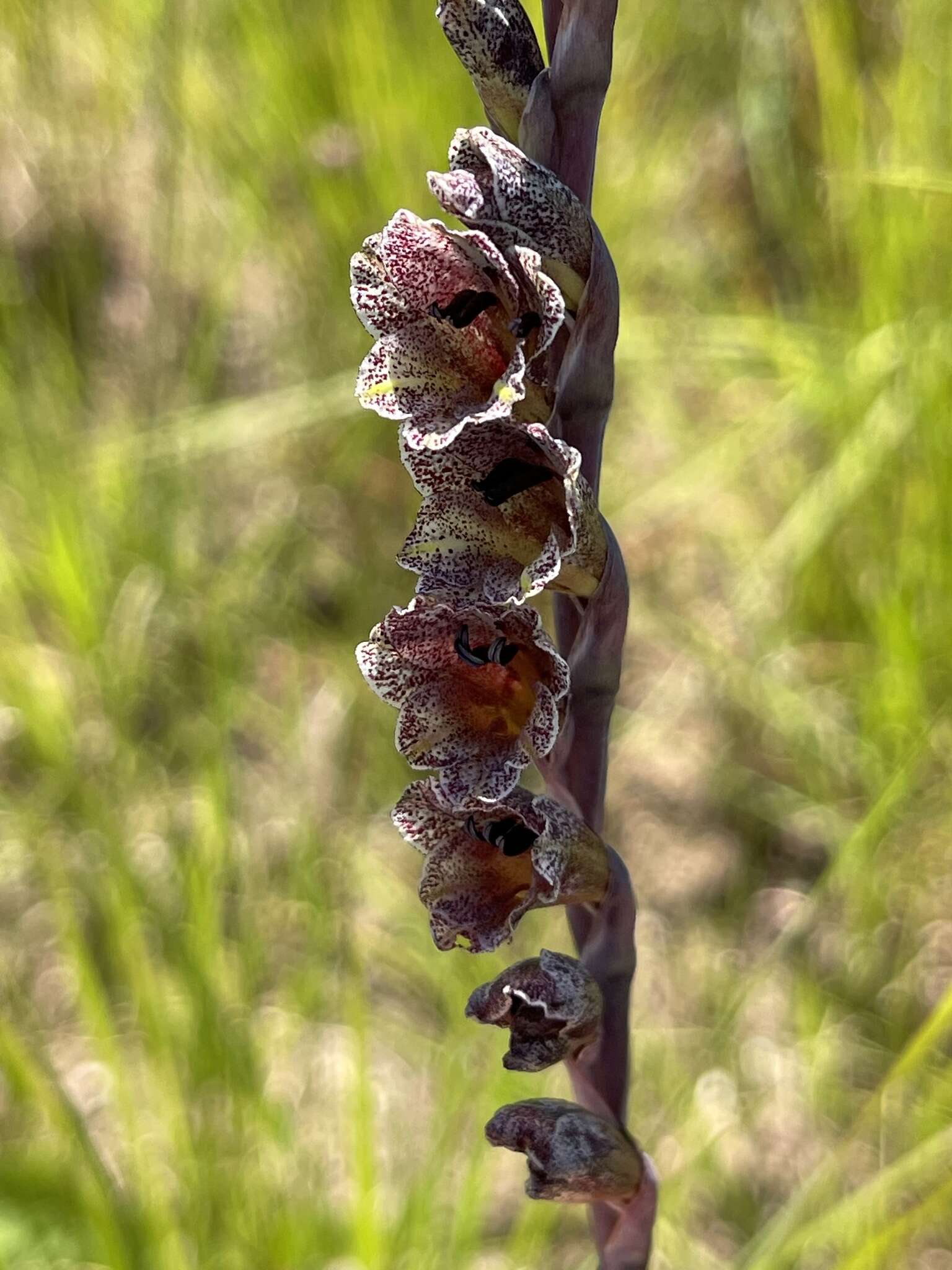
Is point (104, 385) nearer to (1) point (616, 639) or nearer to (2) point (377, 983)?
(2) point (377, 983)

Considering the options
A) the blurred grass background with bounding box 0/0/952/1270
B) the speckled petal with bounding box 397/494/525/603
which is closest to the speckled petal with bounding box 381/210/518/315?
the speckled petal with bounding box 397/494/525/603

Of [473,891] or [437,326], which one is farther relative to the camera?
[473,891]

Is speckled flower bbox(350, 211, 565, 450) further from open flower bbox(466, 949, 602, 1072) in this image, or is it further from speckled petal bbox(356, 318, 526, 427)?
open flower bbox(466, 949, 602, 1072)

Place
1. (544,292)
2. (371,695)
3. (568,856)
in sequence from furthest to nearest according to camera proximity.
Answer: (371,695)
(568,856)
(544,292)

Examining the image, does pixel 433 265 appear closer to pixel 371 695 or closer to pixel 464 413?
pixel 464 413

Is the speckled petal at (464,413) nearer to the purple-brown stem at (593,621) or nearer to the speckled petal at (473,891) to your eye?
the purple-brown stem at (593,621)

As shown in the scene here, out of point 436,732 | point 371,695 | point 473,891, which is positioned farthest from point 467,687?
point 371,695
